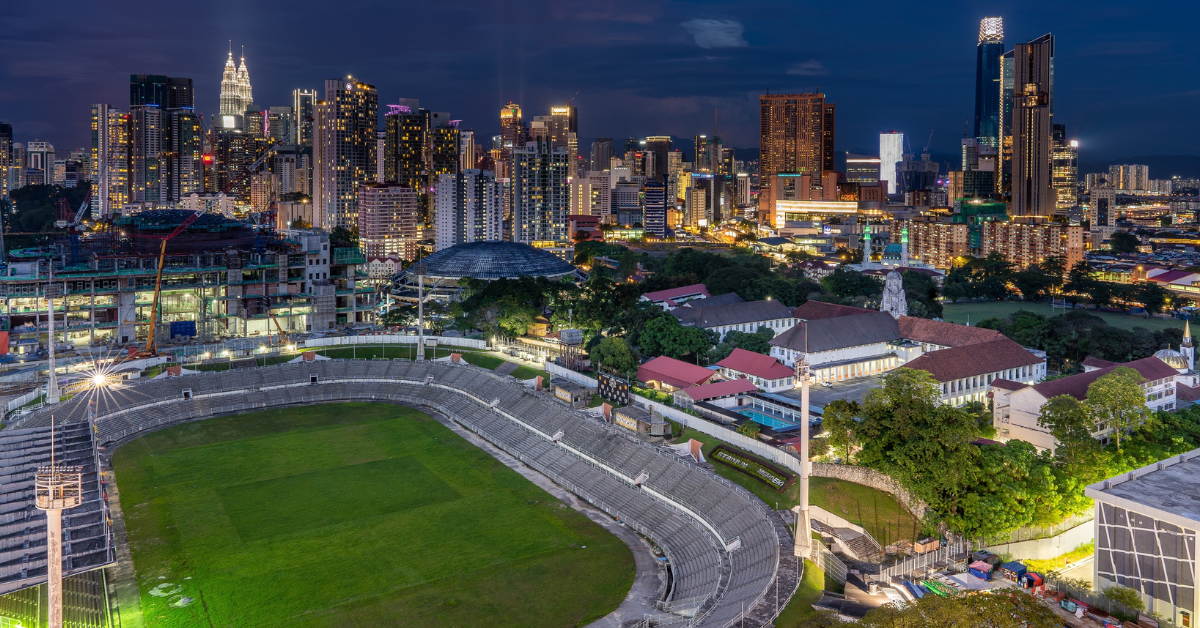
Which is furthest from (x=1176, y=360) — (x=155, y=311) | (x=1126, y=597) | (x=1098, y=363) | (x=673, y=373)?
(x=155, y=311)

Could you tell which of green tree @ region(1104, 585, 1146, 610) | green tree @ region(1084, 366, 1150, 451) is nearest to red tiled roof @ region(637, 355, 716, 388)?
green tree @ region(1084, 366, 1150, 451)

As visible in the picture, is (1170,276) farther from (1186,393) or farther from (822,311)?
(1186,393)

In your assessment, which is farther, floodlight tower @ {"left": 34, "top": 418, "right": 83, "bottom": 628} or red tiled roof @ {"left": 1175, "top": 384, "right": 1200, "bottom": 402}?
red tiled roof @ {"left": 1175, "top": 384, "right": 1200, "bottom": 402}

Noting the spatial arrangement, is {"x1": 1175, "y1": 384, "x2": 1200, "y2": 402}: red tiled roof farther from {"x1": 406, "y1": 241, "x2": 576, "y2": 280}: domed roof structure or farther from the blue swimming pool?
{"x1": 406, "y1": 241, "x2": 576, "y2": 280}: domed roof structure

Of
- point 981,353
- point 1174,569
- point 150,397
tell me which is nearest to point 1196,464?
point 1174,569

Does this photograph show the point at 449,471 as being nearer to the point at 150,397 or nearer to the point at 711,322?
the point at 150,397

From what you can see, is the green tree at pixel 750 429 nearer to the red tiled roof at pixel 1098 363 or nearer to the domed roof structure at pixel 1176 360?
the red tiled roof at pixel 1098 363
